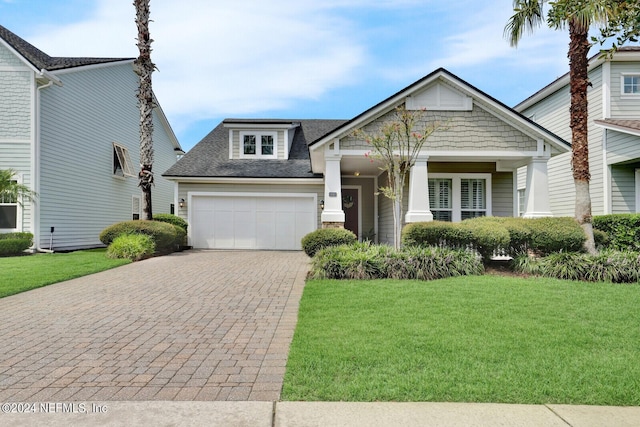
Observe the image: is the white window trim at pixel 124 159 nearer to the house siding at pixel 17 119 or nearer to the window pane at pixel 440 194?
the house siding at pixel 17 119

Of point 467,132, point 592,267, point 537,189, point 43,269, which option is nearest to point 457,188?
point 467,132

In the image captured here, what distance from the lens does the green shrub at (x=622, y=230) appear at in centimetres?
1136

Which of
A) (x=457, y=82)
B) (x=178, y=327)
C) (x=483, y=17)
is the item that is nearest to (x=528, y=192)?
(x=457, y=82)

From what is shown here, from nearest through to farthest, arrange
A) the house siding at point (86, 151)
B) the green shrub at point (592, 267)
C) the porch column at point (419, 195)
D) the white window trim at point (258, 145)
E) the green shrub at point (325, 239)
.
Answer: the green shrub at point (592, 267) < the green shrub at point (325, 239) < the porch column at point (419, 195) < the house siding at point (86, 151) < the white window trim at point (258, 145)

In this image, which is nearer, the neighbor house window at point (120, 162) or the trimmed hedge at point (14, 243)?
the trimmed hedge at point (14, 243)

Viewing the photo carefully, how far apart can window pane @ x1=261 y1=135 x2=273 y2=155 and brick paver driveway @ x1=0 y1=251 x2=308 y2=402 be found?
974 cm

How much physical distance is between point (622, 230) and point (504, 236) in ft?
16.8

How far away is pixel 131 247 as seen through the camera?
11.7 m

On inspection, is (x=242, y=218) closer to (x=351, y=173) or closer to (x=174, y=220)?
(x=174, y=220)

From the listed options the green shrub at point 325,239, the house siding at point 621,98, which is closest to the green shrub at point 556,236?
the green shrub at point 325,239

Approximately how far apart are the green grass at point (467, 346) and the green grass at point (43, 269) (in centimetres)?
558

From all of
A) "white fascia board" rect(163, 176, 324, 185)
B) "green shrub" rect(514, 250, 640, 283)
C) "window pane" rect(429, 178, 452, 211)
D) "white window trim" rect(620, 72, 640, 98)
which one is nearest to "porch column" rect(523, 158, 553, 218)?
"window pane" rect(429, 178, 452, 211)

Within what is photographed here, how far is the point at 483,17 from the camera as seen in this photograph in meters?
9.48

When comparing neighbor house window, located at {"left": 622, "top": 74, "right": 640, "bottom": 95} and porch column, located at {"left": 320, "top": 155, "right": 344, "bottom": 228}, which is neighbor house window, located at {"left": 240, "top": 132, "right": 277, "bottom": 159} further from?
neighbor house window, located at {"left": 622, "top": 74, "right": 640, "bottom": 95}
